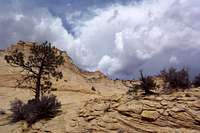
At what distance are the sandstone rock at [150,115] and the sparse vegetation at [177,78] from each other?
5.01 metres

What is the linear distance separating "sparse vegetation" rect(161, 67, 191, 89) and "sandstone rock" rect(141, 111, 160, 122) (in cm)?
501

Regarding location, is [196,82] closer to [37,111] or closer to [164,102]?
[164,102]

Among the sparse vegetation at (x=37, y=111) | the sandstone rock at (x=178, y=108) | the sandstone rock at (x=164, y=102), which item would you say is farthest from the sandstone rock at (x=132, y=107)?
the sparse vegetation at (x=37, y=111)

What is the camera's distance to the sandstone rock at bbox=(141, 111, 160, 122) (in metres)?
23.1

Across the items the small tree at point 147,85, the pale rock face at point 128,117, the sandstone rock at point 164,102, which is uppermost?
the small tree at point 147,85

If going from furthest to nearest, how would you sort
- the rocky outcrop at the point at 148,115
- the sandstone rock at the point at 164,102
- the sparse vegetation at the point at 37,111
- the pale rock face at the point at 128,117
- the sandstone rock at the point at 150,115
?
the sparse vegetation at the point at 37,111, the sandstone rock at the point at 164,102, the sandstone rock at the point at 150,115, the pale rock face at the point at 128,117, the rocky outcrop at the point at 148,115

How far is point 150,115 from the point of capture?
23328mm

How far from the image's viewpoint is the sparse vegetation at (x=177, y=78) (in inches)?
1085

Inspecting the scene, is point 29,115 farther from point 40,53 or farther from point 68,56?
point 68,56

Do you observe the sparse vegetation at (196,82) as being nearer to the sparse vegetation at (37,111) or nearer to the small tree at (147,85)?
the small tree at (147,85)

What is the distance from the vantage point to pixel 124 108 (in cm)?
2466

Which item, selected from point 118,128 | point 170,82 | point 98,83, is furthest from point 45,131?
point 98,83

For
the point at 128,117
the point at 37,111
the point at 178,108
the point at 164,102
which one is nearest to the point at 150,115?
the point at 128,117

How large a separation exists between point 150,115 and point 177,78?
5.46m
